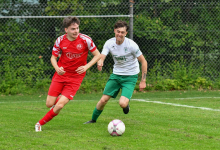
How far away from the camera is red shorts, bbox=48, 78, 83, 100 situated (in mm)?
5586

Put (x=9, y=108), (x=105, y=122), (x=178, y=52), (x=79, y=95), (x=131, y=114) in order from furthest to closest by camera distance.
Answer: (x=178, y=52)
(x=79, y=95)
(x=9, y=108)
(x=131, y=114)
(x=105, y=122)

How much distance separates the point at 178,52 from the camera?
11.2m

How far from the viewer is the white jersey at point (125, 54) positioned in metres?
6.04

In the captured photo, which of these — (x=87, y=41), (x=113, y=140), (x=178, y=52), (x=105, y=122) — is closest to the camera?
(x=113, y=140)

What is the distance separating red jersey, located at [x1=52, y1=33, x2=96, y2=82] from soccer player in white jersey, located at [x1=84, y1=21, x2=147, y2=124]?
36 centimetres

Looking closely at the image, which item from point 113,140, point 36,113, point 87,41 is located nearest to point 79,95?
point 36,113

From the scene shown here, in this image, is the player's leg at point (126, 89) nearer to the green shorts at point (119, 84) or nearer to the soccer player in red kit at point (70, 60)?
the green shorts at point (119, 84)

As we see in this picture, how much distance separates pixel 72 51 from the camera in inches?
224

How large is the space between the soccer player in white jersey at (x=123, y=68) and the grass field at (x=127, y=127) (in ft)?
1.28

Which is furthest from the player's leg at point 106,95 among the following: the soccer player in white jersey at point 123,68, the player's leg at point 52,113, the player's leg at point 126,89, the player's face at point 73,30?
the player's face at point 73,30

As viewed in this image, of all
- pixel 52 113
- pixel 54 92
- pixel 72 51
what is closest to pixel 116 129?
pixel 52 113

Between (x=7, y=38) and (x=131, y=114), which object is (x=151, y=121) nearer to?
(x=131, y=114)

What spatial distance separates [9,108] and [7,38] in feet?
11.5

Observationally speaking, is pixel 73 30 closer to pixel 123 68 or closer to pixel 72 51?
pixel 72 51
